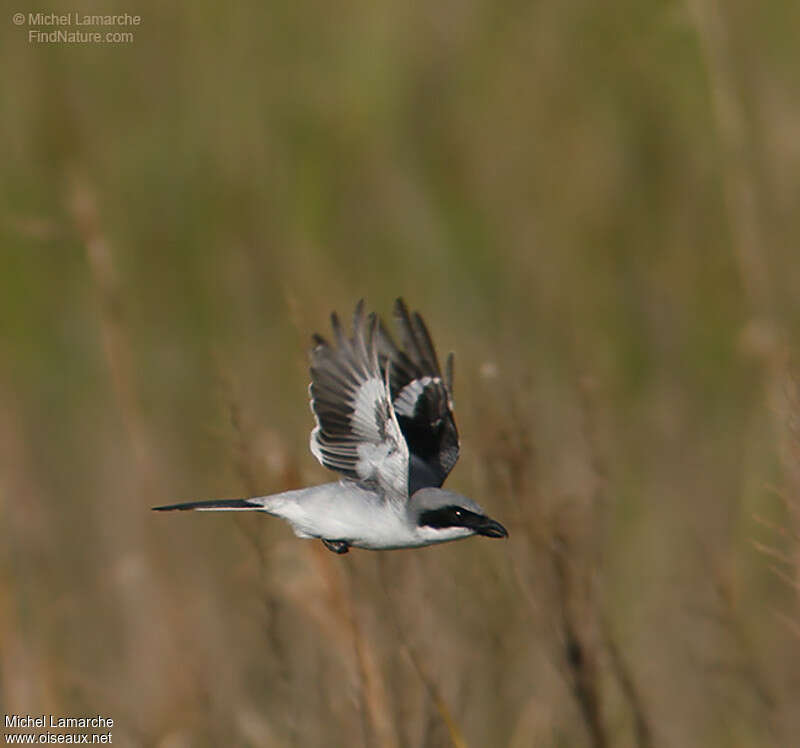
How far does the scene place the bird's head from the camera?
187 centimetres

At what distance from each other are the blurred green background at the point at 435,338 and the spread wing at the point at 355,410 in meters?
0.09

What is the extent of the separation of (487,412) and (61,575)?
205cm

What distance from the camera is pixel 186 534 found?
13.0ft

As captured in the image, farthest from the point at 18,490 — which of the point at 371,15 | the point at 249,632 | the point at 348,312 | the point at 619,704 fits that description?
the point at 371,15

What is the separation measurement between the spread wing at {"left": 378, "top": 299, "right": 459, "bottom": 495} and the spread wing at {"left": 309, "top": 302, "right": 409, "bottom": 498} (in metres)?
0.16

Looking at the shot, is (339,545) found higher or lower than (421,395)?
lower

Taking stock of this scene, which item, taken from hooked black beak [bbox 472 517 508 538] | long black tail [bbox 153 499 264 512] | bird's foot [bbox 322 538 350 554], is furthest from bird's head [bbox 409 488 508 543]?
long black tail [bbox 153 499 264 512]

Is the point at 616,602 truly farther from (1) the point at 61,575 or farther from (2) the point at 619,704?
(1) the point at 61,575

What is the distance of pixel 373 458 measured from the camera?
203cm

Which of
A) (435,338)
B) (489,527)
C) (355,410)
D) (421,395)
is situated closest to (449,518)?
(489,527)

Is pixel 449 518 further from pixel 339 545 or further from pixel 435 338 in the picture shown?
pixel 435 338

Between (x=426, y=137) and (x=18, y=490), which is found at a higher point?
(x=426, y=137)

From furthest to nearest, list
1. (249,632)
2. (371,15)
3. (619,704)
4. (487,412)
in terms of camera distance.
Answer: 1. (371,15)
2. (249,632)
3. (619,704)
4. (487,412)

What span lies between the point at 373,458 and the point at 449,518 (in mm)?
179
